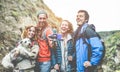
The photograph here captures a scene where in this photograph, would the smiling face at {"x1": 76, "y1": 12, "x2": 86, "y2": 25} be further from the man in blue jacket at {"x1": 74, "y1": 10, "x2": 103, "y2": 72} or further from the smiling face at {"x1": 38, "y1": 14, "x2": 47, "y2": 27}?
the smiling face at {"x1": 38, "y1": 14, "x2": 47, "y2": 27}

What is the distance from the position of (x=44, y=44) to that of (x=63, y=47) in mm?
332

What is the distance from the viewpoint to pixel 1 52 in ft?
27.3

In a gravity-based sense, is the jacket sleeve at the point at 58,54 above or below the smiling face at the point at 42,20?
below

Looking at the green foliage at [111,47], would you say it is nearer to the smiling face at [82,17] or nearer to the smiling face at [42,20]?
the smiling face at [82,17]

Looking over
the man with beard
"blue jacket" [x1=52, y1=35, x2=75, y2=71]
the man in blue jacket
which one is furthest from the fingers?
the man with beard

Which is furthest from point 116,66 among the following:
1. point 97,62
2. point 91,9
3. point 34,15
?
point 34,15

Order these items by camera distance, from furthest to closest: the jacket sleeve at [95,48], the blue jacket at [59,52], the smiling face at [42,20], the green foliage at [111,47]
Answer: the smiling face at [42,20]
the green foliage at [111,47]
the blue jacket at [59,52]
the jacket sleeve at [95,48]

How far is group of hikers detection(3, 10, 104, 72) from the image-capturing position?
7836mm

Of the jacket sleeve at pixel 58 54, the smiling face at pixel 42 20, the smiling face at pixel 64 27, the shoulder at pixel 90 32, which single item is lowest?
the jacket sleeve at pixel 58 54

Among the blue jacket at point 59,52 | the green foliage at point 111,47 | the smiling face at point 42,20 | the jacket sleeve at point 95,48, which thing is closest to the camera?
the jacket sleeve at point 95,48

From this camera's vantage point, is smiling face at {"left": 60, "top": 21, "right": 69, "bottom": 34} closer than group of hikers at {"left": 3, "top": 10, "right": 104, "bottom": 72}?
No

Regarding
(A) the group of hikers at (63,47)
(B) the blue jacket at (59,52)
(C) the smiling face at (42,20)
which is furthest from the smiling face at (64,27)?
(C) the smiling face at (42,20)

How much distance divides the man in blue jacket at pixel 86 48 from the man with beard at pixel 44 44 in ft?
1.53

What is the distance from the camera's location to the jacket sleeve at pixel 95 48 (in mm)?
7801
